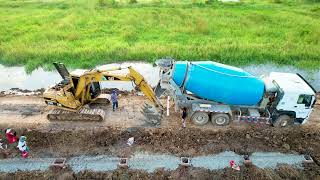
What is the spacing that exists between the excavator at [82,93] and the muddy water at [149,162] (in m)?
2.62

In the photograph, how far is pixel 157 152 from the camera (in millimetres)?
14312

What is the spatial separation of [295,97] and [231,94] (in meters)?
2.69

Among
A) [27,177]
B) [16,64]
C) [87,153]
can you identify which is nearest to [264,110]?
[87,153]

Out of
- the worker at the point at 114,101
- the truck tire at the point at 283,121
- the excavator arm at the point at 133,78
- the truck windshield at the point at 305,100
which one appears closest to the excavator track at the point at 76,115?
the worker at the point at 114,101

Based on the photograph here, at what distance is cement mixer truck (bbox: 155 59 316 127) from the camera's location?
15469mm

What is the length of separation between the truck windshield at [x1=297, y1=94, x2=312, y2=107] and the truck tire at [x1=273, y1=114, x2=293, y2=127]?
0.93m

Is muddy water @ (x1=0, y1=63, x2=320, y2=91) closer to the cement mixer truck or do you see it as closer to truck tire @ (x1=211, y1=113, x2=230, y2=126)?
the cement mixer truck

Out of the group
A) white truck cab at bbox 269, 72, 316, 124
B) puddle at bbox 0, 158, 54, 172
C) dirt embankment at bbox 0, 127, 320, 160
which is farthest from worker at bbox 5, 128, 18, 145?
white truck cab at bbox 269, 72, 316, 124

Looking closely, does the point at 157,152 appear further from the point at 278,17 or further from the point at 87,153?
the point at 278,17

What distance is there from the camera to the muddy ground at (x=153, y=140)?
43.3 ft

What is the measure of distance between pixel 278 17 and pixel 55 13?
21.4m

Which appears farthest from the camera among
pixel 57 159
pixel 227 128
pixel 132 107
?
pixel 132 107

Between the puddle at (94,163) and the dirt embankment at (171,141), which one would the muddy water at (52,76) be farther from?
the puddle at (94,163)

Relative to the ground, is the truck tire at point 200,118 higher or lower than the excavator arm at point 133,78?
lower
